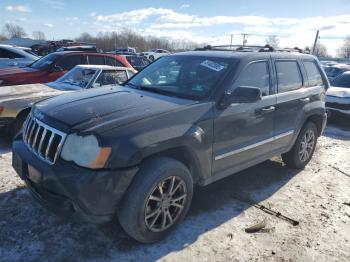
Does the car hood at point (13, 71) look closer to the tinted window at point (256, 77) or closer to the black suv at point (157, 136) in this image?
the black suv at point (157, 136)

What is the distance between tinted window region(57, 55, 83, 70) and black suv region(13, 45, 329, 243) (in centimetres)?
446

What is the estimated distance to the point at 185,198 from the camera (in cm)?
340

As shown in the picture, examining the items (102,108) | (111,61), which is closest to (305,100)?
(102,108)

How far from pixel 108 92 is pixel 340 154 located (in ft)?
15.7

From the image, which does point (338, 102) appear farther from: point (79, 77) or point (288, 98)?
point (79, 77)

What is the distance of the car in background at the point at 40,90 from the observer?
215 inches

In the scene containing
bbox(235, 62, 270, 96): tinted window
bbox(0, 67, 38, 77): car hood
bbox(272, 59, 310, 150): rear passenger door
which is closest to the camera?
bbox(235, 62, 270, 96): tinted window

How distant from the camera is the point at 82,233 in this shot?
3.32m

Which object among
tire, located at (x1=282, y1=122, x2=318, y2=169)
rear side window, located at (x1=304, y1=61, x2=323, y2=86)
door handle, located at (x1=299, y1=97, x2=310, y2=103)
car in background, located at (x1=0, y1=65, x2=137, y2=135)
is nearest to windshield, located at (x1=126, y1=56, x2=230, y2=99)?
car in background, located at (x1=0, y1=65, x2=137, y2=135)

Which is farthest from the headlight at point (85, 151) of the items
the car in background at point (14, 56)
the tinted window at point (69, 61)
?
the car in background at point (14, 56)

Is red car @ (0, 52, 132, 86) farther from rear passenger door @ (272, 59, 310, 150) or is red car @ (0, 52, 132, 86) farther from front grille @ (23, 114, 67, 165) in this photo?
rear passenger door @ (272, 59, 310, 150)

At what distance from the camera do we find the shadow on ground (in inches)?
119

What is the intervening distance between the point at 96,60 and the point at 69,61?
0.69m

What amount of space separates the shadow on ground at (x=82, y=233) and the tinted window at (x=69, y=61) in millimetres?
4982
